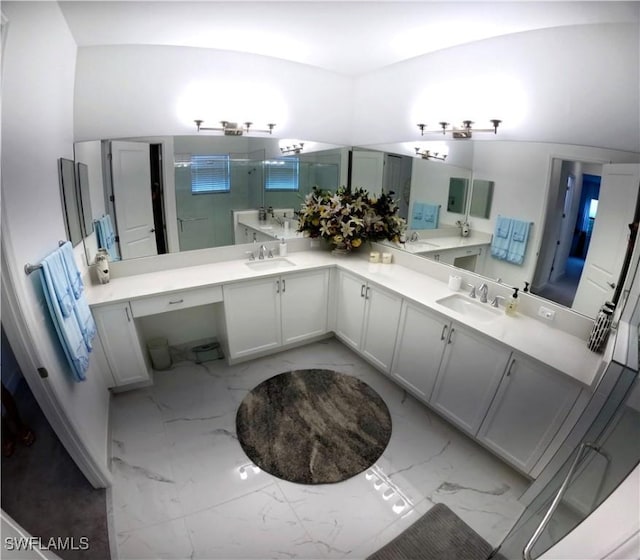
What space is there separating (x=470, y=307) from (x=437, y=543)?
1444 mm

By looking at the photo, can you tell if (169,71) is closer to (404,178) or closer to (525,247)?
(404,178)

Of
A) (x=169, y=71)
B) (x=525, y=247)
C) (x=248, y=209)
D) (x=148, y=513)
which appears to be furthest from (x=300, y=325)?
(x=169, y=71)

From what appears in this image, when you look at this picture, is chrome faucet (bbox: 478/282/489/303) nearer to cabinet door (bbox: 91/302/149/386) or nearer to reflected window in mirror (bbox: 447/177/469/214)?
reflected window in mirror (bbox: 447/177/469/214)

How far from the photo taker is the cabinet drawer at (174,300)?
2264 mm

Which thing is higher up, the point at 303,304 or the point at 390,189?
the point at 390,189

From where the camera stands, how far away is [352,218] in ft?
9.80

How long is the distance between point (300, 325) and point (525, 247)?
1.91m

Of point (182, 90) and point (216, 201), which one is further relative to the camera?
point (216, 201)

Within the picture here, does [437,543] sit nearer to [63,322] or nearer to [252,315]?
[252,315]

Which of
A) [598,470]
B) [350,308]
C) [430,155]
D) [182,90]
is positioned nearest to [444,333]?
[350,308]

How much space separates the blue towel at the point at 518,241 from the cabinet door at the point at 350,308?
1106mm

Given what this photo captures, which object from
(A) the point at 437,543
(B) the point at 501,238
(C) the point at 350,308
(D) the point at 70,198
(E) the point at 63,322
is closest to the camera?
(E) the point at 63,322

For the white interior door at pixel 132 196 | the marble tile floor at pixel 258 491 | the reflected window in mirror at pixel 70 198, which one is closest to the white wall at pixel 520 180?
the marble tile floor at pixel 258 491

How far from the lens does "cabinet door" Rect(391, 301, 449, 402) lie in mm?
2203
